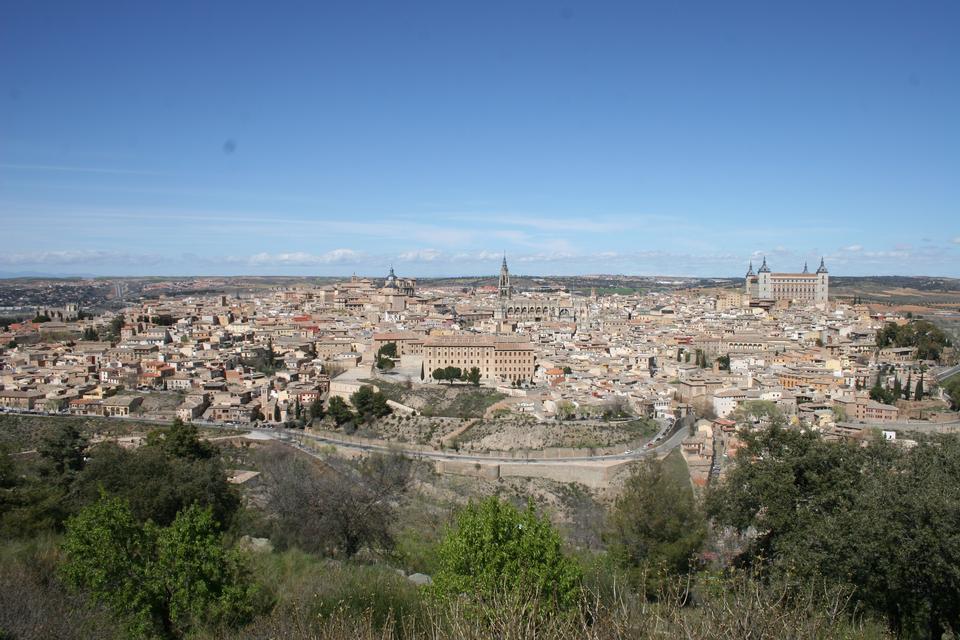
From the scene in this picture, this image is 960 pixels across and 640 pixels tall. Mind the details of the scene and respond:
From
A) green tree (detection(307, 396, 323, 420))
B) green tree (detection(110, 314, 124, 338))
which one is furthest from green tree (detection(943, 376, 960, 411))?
green tree (detection(110, 314, 124, 338))

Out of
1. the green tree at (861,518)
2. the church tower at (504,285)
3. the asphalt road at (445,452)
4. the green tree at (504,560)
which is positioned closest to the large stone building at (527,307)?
the church tower at (504,285)

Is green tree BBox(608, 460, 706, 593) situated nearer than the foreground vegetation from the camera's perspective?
No

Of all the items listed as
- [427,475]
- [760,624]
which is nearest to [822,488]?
[760,624]

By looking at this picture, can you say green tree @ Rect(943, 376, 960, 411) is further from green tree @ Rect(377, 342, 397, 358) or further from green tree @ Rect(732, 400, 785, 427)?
green tree @ Rect(377, 342, 397, 358)

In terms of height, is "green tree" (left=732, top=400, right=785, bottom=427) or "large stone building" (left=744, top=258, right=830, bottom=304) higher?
"large stone building" (left=744, top=258, right=830, bottom=304)

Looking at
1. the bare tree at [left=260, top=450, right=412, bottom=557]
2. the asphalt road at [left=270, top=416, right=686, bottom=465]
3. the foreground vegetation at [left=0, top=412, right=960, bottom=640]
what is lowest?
the asphalt road at [left=270, top=416, right=686, bottom=465]

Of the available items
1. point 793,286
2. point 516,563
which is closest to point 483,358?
point 516,563

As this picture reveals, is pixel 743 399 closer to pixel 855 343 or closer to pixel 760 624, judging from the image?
pixel 855 343
